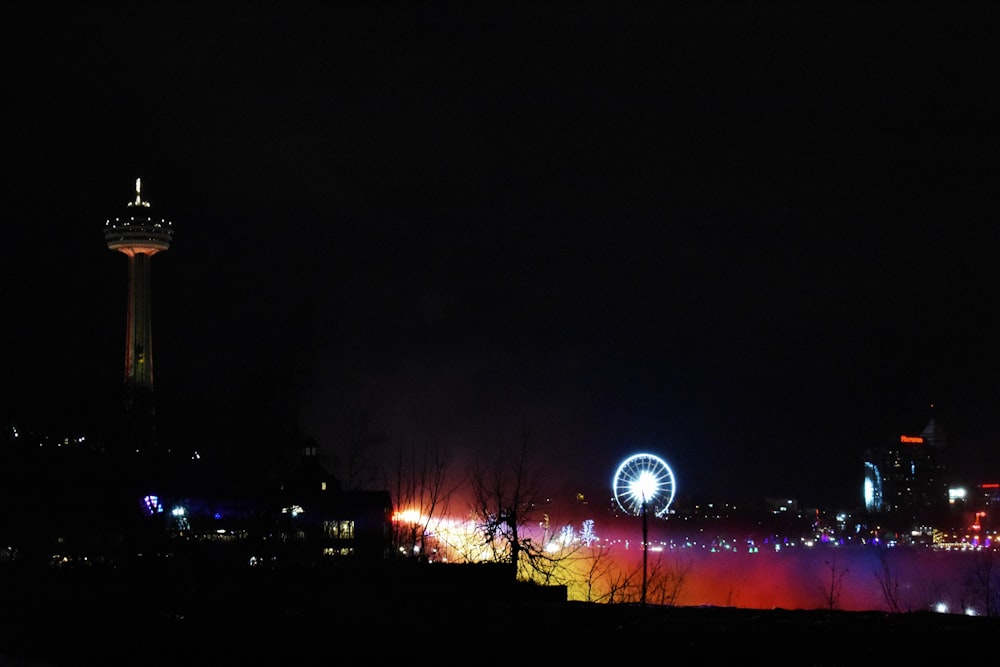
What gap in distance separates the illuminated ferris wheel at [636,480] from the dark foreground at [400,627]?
32855mm

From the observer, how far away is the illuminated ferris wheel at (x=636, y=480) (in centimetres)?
6259

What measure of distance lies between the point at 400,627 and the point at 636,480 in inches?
1590

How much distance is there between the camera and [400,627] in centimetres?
2139

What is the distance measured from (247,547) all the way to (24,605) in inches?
287

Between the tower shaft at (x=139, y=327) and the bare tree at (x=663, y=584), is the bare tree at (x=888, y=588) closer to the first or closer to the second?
the bare tree at (x=663, y=584)

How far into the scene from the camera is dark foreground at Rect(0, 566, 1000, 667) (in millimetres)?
18719

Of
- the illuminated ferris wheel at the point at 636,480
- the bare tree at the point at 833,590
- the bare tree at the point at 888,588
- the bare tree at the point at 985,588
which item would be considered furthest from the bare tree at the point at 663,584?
the bare tree at the point at 985,588

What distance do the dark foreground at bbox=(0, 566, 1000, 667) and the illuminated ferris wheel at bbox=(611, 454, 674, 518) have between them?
108 ft

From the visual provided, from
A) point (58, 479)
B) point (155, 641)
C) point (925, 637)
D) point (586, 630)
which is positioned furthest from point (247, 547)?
point (58, 479)

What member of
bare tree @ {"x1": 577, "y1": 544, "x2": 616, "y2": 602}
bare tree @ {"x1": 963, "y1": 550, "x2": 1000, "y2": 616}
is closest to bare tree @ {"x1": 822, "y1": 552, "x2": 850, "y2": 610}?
bare tree @ {"x1": 963, "y1": 550, "x2": 1000, "y2": 616}

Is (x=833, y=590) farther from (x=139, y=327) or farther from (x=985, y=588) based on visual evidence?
(x=139, y=327)

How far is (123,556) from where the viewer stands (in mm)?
36875

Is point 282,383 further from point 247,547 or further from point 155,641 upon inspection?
point 155,641

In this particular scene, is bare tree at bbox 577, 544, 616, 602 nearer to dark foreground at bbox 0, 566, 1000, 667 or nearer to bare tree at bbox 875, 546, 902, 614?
dark foreground at bbox 0, 566, 1000, 667
